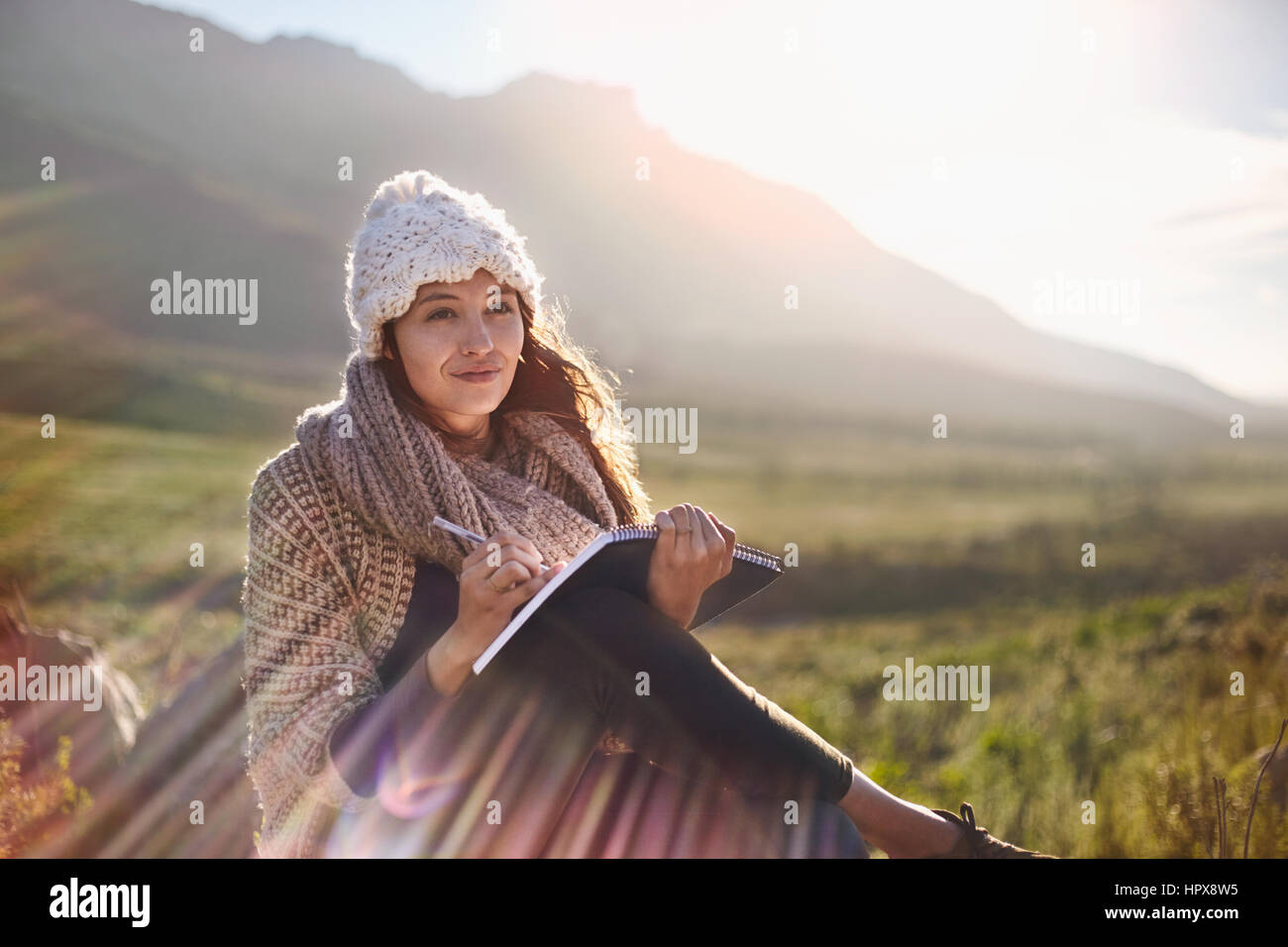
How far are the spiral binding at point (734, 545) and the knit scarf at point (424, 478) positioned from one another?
0.38 m

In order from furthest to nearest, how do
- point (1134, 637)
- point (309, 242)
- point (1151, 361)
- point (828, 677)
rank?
point (1151, 361), point (309, 242), point (828, 677), point (1134, 637)

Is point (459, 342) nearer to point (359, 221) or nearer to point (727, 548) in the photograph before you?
point (727, 548)

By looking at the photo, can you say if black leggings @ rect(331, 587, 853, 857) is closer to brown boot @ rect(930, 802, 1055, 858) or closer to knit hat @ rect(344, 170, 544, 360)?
brown boot @ rect(930, 802, 1055, 858)

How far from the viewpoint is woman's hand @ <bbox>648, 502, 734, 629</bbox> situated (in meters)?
2.48

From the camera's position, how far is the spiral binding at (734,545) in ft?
7.80

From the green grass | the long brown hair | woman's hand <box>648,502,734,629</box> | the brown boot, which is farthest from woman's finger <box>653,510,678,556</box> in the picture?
the green grass

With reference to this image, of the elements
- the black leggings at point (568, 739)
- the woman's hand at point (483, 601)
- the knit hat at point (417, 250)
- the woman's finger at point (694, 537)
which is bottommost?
the black leggings at point (568, 739)

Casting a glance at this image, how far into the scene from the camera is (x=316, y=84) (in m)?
153

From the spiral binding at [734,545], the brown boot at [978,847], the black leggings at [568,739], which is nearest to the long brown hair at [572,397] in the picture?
the spiral binding at [734,545]

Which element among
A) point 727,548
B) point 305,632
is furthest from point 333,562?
point 727,548

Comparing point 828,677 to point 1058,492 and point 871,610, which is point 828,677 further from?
point 1058,492

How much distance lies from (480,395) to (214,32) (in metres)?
186

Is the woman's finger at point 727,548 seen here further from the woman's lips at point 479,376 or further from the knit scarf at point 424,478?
the woman's lips at point 479,376
